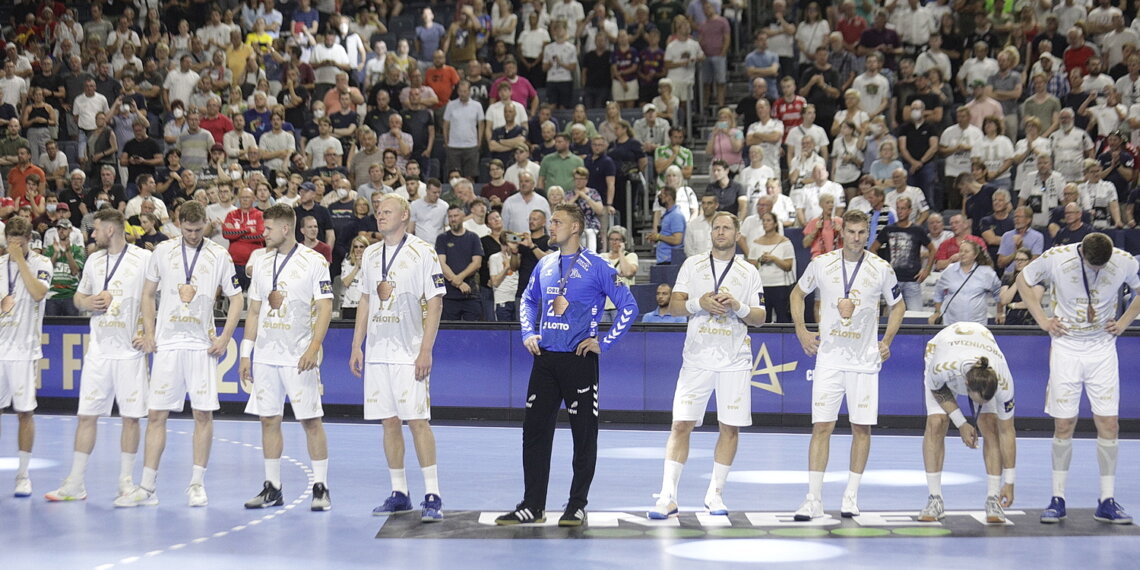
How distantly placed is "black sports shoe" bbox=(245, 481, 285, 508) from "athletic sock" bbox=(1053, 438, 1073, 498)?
20.0ft

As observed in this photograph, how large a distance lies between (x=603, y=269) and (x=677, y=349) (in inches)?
237

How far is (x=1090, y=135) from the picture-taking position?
18.2 meters

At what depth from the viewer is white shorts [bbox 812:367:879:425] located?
30.5 ft

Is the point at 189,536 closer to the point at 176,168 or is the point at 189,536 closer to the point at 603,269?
the point at 603,269

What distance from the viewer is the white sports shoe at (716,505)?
944 cm

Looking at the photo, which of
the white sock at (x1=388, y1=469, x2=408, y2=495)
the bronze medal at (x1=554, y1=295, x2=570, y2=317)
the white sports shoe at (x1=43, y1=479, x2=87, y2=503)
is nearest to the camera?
the bronze medal at (x1=554, y1=295, x2=570, y2=317)

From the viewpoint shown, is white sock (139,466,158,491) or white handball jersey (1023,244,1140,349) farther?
white sock (139,466,158,491)

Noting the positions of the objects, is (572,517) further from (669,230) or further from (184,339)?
(669,230)

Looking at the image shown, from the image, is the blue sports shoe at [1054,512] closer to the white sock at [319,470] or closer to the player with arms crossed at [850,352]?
the player with arms crossed at [850,352]

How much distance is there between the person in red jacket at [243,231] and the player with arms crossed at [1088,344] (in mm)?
10852

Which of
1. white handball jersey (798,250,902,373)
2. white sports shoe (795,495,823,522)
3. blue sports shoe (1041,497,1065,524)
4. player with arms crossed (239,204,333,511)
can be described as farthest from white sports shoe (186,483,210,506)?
blue sports shoe (1041,497,1065,524)

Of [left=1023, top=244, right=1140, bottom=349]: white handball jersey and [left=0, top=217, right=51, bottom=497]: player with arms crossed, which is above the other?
[left=1023, top=244, right=1140, bottom=349]: white handball jersey

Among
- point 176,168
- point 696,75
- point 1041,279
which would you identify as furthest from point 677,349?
point 176,168

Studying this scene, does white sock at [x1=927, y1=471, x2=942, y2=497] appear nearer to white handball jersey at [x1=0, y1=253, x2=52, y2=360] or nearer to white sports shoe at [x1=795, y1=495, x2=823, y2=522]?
white sports shoe at [x1=795, y1=495, x2=823, y2=522]
